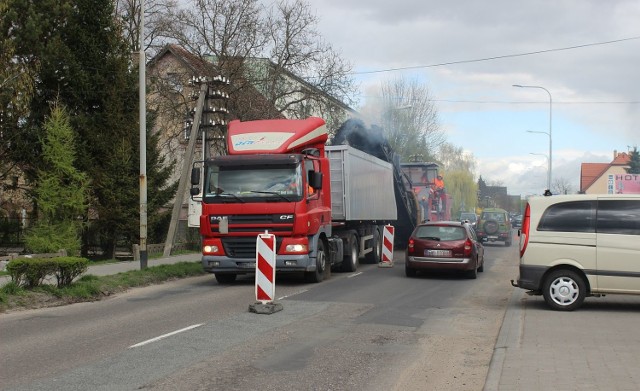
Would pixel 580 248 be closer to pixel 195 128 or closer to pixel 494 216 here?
pixel 195 128

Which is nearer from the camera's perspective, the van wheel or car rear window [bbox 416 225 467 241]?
the van wheel

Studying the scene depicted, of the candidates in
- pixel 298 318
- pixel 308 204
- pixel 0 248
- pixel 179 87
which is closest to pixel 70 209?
pixel 0 248

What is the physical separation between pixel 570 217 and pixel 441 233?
20.4 ft

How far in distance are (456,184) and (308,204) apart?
75.9 metres

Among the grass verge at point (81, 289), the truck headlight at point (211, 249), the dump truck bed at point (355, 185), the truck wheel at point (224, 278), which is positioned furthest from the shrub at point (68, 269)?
the dump truck bed at point (355, 185)

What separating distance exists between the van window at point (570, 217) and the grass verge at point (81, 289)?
28.6ft

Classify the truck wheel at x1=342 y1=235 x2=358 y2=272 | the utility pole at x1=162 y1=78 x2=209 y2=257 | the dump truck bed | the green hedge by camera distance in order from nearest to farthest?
the green hedge
the dump truck bed
the truck wheel at x1=342 y1=235 x2=358 y2=272
the utility pole at x1=162 y1=78 x2=209 y2=257

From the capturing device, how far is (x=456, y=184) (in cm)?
8912

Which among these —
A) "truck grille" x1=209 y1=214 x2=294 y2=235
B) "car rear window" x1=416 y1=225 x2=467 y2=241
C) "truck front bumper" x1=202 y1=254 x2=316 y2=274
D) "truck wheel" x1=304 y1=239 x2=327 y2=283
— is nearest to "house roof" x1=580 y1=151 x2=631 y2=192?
"car rear window" x1=416 y1=225 x2=467 y2=241

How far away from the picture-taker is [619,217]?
11.6 metres

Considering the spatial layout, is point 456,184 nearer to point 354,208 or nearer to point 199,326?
point 354,208

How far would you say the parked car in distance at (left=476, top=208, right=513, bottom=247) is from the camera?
40750 millimetres

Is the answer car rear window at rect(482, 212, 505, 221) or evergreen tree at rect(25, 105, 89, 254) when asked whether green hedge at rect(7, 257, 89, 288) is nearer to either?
evergreen tree at rect(25, 105, 89, 254)

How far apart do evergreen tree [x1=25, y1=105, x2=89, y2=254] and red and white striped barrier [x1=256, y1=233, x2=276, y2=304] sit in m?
15.8
